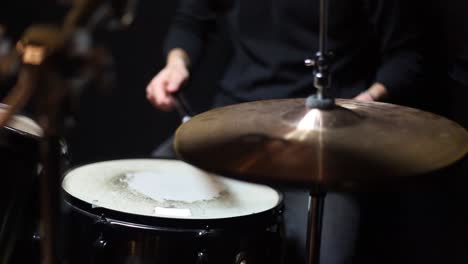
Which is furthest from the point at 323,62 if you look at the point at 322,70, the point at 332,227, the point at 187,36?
the point at 187,36

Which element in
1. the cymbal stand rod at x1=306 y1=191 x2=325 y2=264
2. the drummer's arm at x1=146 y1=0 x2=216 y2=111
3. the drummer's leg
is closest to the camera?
the cymbal stand rod at x1=306 y1=191 x2=325 y2=264

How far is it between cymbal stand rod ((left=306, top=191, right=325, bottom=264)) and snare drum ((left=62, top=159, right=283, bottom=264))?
8cm

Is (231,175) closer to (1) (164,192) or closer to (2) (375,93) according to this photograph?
(1) (164,192)

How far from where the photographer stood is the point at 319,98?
0.82 m

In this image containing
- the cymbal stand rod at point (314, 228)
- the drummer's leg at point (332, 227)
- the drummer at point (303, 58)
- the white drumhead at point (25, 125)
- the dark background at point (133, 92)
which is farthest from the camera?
the dark background at point (133, 92)

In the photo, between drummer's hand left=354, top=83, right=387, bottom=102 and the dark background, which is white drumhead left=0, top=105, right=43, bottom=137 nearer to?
the dark background

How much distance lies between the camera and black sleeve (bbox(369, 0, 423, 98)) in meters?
1.22

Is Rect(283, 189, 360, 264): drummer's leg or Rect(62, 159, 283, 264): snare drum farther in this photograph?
Rect(283, 189, 360, 264): drummer's leg

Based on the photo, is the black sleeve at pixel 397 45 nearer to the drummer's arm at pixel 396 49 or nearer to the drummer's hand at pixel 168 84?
the drummer's arm at pixel 396 49

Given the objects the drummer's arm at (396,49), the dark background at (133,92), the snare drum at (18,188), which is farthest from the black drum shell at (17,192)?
the drummer's arm at (396,49)

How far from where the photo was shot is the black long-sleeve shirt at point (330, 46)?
1.23m

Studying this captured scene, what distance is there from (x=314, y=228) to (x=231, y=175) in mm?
237

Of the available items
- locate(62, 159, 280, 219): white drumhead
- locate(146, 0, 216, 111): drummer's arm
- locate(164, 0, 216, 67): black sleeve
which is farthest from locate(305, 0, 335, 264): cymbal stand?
locate(164, 0, 216, 67): black sleeve

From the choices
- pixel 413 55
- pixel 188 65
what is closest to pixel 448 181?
pixel 413 55
